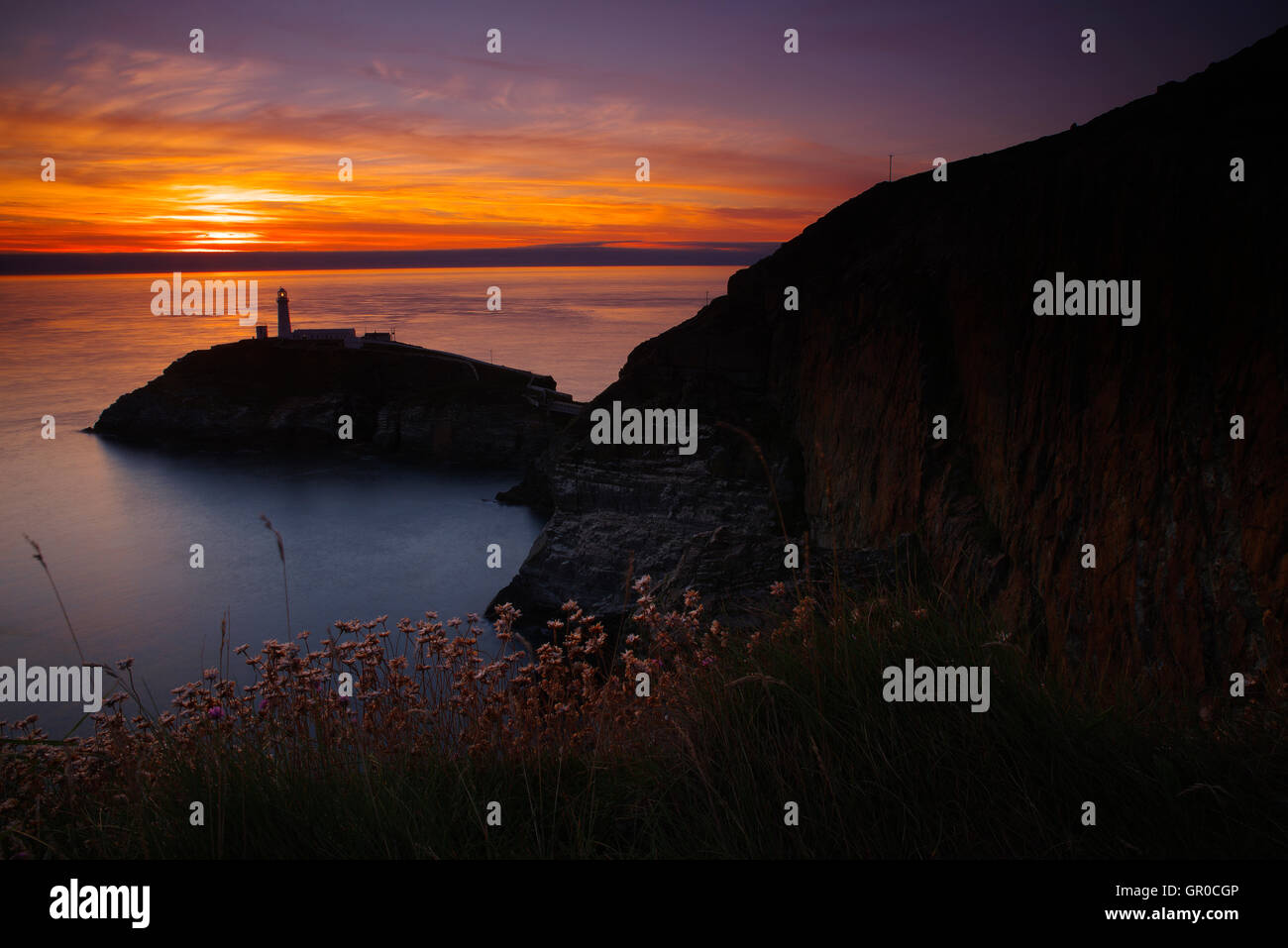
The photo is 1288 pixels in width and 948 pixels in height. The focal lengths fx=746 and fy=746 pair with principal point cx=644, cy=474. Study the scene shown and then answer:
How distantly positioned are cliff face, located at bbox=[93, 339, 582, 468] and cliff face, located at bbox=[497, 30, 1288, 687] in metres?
36.1

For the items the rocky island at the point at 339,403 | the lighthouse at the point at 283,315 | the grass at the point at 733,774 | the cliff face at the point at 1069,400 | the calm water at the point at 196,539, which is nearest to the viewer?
the grass at the point at 733,774

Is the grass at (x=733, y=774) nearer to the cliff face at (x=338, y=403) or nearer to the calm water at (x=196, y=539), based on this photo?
the calm water at (x=196, y=539)

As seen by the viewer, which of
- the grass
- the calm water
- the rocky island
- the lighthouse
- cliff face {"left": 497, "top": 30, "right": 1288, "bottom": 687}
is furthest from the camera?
the lighthouse

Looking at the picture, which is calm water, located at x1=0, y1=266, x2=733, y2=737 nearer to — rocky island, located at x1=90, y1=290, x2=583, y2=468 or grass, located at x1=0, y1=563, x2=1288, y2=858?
rocky island, located at x1=90, y1=290, x2=583, y2=468

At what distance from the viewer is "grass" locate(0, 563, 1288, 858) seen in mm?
2697

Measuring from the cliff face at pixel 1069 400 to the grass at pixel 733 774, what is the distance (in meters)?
0.83

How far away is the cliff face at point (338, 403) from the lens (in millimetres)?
61094

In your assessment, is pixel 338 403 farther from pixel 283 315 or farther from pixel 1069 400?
pixel 1069 400

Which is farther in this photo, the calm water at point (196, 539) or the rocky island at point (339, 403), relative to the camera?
the rocky island at point (339, 403)

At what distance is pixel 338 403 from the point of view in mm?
65625

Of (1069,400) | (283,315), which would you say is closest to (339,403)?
(283,315)

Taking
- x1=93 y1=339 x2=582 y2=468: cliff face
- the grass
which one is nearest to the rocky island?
x1=93 y1=339 x2=582 y2=468: cliff face

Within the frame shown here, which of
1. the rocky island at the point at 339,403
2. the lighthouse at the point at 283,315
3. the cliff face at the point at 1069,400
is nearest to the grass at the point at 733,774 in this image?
the cliff face at the point at 1069,400
